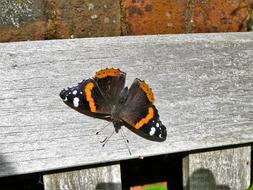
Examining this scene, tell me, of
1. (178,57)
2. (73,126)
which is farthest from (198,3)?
(73,126)

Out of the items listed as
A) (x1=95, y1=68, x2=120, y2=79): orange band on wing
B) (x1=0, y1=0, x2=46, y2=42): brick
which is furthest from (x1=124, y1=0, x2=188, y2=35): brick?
(x1=0, y1=0, x2=46, y2=42): brick

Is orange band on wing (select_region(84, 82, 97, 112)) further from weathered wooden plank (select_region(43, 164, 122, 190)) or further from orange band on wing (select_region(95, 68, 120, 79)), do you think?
weathered wooden plank (select_region(43, 164, 122, 190))

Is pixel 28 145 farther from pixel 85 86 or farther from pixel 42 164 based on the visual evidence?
pixel 85 86

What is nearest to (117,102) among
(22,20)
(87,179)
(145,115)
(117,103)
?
(117,103)

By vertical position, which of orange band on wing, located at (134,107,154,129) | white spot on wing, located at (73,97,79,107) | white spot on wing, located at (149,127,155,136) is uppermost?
white spot on wing, located at (73,97,79,107)

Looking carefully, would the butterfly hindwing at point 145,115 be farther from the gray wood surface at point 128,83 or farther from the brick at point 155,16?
the brick at point 155,16

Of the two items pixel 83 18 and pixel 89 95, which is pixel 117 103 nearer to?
pixel 89 95
